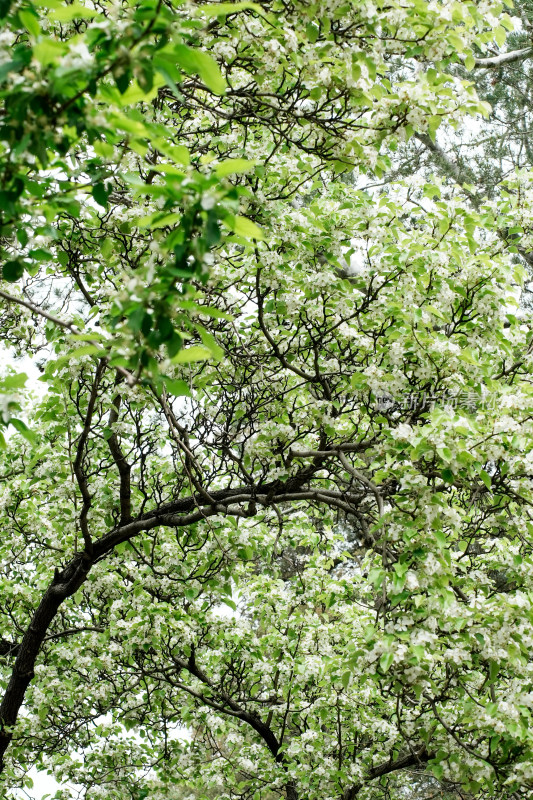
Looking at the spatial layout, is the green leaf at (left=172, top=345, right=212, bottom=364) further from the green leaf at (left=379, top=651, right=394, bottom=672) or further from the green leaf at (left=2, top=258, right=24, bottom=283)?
the green leaf at (left=379, top=651, right=394, bottom=672)

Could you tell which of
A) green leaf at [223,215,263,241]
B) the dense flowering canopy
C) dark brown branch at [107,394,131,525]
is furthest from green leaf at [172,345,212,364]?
dark brown branch at [107,394,131,525]

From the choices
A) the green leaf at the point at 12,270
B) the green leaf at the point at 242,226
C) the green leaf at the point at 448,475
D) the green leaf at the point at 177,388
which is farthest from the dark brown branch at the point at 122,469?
the green leaf at the point at 242,226

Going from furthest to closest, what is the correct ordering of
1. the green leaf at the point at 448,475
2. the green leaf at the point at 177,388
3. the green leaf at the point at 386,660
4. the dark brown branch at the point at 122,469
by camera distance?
the dark brown branch at the point at 122,469 → the green leaf at the point at 448,475 → the green leaf at the point at 386,660 → the green leaf at the point at 177,388

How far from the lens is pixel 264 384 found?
3.72m

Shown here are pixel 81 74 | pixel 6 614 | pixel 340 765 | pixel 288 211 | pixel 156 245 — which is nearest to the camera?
pixel 81 74

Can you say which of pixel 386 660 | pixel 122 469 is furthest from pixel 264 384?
pixel 386 660

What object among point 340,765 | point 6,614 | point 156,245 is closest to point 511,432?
point 156,245

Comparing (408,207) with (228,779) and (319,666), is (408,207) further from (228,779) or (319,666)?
(228,779)

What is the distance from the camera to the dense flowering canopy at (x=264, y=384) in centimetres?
154

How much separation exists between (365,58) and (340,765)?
Answer: 14.6 ft

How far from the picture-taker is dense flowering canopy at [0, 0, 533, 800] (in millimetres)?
1542

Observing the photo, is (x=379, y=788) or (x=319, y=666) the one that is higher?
Answer: (x=319, y=666)

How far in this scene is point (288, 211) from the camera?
3.56m

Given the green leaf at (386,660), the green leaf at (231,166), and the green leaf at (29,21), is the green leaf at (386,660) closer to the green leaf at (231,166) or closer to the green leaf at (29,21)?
the green leaf at (231,166)
